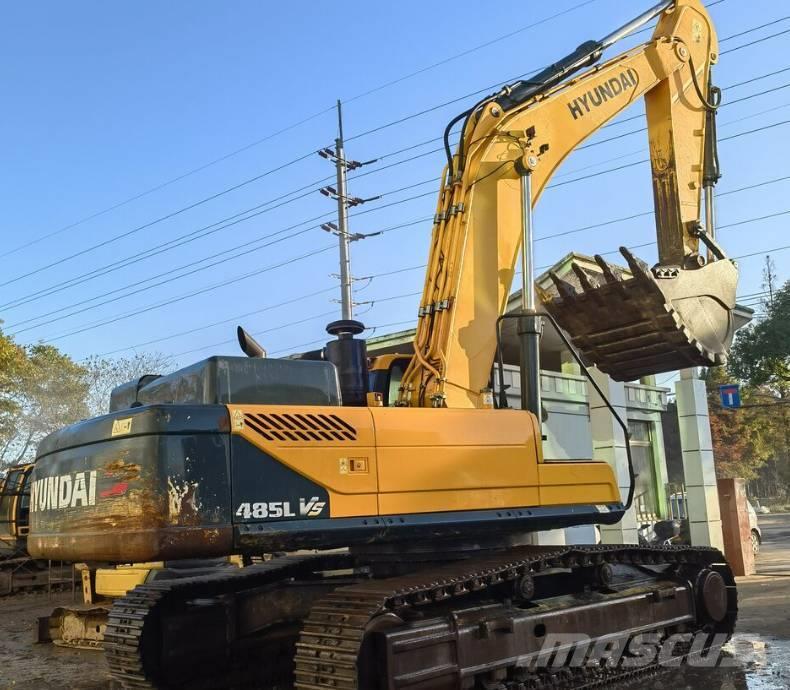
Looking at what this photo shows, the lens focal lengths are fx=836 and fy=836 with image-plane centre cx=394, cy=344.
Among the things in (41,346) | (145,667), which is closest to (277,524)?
(145,667)

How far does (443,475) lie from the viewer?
17.6 feet

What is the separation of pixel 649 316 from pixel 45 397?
37.6 m

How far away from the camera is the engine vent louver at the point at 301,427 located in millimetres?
4906

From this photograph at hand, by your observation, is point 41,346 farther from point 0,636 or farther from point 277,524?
point 277,524

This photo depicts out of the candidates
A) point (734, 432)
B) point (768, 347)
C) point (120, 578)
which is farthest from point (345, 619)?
point (734, 432)

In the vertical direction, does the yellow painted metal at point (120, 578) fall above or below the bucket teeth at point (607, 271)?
below

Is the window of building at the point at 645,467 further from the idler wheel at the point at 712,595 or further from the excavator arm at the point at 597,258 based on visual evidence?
the idler wheel at the point at 712,595

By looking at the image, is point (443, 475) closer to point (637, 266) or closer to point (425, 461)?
point (425, 461)

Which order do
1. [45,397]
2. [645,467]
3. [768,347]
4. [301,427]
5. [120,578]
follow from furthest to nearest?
[45,397], [768,347], [645,467], [120,578], [301,427]

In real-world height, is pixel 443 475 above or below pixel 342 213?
below

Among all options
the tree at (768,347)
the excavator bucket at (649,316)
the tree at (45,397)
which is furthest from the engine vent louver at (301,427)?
the tree at (45,397)

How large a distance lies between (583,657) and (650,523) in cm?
1256

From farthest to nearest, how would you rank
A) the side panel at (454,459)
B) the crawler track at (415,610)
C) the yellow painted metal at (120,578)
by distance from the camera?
1. the yellow painted metal at (120,578)
2. the side panel at (454,459)
3. the crawler track at (415,610)

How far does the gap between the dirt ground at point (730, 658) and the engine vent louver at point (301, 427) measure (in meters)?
3.22
